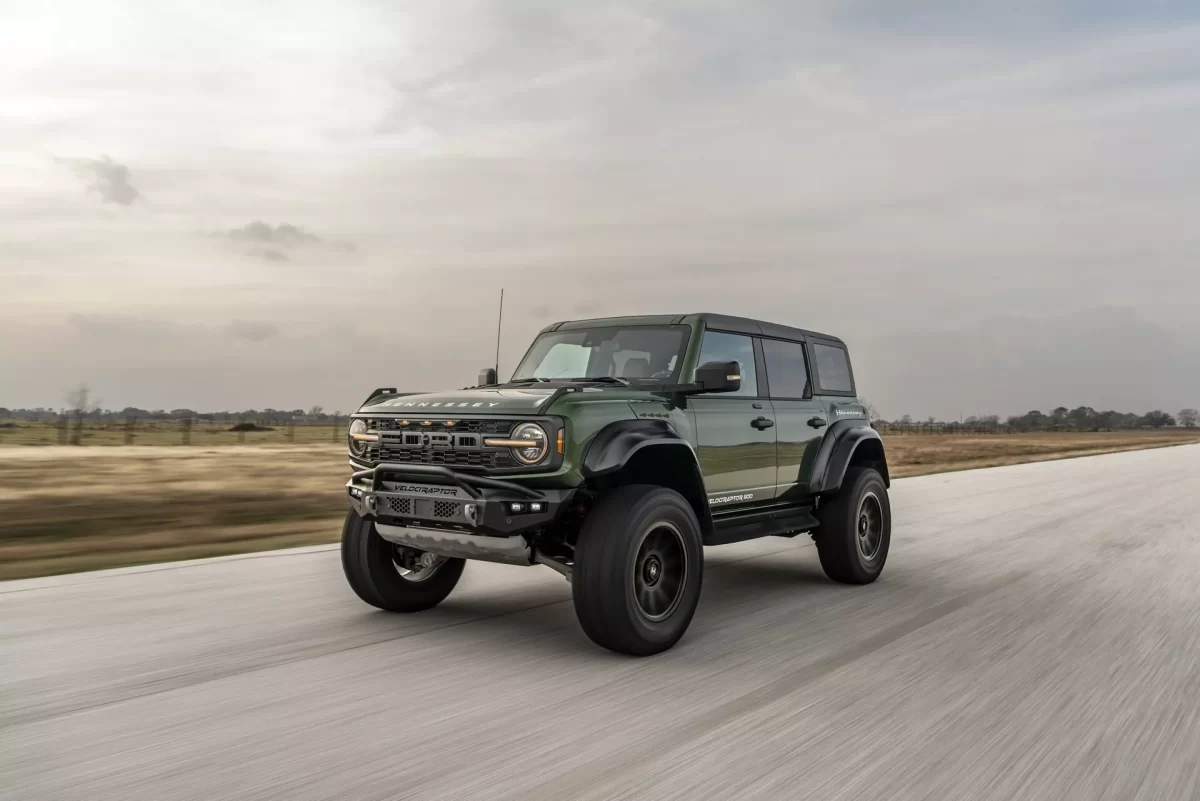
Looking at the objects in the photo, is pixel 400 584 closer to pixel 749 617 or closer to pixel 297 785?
pixel 749 617

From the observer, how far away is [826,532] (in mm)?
7738

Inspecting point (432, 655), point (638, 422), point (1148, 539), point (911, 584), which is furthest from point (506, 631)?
point (1148, 539)

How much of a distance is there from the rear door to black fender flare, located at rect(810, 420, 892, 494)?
7cm

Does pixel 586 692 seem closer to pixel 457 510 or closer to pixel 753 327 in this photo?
pixel 457 510

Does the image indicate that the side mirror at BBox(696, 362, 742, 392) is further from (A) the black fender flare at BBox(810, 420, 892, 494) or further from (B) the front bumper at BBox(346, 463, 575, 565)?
(A) the black fender flare at BBox(810, 420, 892, 494)

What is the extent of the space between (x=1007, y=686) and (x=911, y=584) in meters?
3.13

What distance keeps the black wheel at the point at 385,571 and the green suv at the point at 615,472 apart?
0.5 inches

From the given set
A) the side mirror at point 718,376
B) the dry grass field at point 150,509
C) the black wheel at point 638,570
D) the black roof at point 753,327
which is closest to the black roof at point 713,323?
the black roof at point 753,327

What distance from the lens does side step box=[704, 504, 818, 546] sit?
6.61m

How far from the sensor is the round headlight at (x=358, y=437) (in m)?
6.26

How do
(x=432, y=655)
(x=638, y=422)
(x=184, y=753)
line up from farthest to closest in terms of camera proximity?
1. (x=638, y=422)
2. (x=432, y=655)
3. (x=184, y=753)

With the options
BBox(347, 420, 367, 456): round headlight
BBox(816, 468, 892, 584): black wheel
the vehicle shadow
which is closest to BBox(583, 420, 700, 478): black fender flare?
the vehicle shadow

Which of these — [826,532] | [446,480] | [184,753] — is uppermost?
[446,480]

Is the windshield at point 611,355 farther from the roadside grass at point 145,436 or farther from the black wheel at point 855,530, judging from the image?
the roadside grass at point 145,436
